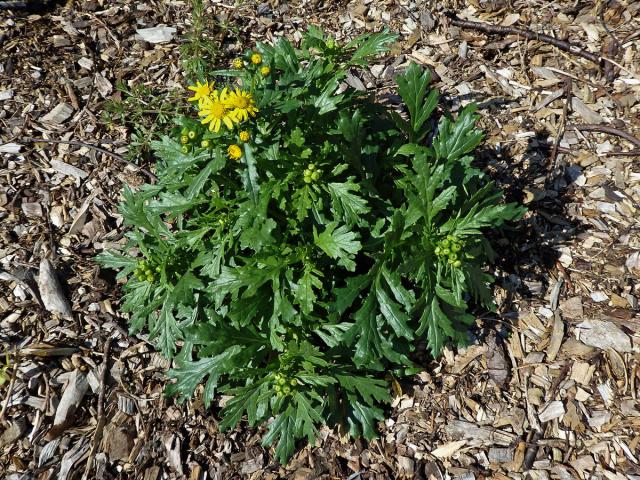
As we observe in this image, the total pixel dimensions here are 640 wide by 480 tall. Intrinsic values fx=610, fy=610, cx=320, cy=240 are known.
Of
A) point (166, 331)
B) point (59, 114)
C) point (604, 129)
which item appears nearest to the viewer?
point (166, 331)

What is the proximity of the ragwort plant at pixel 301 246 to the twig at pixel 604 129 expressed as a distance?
4.55ft

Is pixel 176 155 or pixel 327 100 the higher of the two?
pixel 327 100

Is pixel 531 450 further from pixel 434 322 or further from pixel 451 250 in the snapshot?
pixel 451 250

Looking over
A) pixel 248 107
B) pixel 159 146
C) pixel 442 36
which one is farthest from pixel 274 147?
pixel 442 36

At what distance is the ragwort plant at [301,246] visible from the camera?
3352 millimetres

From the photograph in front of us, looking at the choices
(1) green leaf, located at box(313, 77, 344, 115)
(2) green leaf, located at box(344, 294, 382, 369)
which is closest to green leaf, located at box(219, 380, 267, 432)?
(2) green leaf, located at box(344, 294, 382, 369)

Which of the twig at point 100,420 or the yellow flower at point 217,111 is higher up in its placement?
the yellow flower at point 217,111

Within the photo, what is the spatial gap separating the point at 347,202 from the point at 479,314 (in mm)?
1532

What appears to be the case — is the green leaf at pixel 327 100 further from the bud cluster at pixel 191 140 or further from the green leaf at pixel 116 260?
the green leaf at pixel 116 260

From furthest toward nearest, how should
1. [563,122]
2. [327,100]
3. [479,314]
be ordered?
[563,122] → [479,314] → [327,100]

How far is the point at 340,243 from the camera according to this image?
3381 mm

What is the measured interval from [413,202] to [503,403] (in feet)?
5.16

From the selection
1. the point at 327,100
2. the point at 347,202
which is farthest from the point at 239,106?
the point at 347,202

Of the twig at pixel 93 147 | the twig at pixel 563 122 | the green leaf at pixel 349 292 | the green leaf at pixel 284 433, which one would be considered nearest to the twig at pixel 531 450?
the green leaf at pixel 284 433
